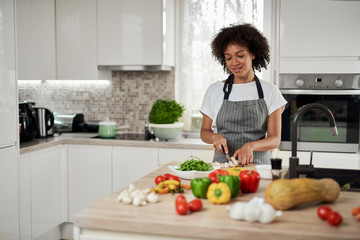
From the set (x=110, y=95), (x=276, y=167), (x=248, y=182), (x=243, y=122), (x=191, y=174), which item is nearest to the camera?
(x=248, y=182)

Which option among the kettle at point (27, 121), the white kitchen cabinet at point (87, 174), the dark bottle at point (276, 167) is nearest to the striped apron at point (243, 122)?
the dark bottle at point (276, 167)

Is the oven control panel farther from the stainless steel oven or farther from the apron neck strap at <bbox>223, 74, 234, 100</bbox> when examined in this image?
the apron neck strap at <bbox>223, 74, 234, 100</bbox>

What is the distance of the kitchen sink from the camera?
1994 millimetres

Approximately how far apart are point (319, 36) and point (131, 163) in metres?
1.96

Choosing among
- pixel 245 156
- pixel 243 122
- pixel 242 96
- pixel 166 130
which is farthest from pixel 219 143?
pixel 166 130

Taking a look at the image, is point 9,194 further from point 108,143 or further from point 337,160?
point 337,160

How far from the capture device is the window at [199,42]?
4219mm

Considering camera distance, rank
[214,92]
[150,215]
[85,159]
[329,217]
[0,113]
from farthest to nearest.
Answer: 1. [85,159]
2. [0,113]
3. [214,92]
4. [150,215]
5. [329,217]

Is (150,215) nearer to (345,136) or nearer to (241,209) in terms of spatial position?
(241,209)

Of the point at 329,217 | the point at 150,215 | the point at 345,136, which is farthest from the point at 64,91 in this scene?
the point at 329,217

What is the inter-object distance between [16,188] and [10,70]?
2.93ft

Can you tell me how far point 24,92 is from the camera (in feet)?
15.6

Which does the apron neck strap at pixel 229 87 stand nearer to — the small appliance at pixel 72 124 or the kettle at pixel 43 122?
the kettle at pixel 43 122

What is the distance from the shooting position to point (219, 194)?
1.68 meters
